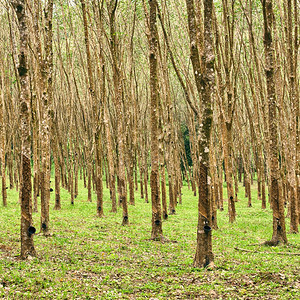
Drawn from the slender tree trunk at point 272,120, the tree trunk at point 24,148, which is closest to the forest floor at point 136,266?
the tree trunk at point 24,148

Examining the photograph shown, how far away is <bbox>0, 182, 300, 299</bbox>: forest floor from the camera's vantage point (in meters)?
6.89

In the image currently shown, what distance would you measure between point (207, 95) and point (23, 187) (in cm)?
503

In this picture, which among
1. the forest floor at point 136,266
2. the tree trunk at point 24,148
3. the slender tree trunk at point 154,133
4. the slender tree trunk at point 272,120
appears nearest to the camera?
the forest floor at point 136,266

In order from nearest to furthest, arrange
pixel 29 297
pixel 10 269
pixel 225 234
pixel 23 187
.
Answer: pixel 29 297, pixel 10 269, pixel 23 187, pixel 225 234

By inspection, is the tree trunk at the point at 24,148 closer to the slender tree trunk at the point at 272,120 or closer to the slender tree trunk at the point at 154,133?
the slender tree trunk at the point at 154,133

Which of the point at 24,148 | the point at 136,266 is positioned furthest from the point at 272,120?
the point at 24,148

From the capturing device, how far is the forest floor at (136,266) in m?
6.89

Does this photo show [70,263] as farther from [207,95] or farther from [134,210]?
[134,210]

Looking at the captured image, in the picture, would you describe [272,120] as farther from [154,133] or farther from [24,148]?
[24,148]

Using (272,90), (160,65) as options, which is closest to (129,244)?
(272,90)

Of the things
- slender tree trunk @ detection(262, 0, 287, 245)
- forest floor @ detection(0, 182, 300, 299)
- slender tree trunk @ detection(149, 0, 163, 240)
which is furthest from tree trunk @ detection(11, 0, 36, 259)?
slender tree trunk @ detection(262, 0, 287, 245)

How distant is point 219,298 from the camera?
262 inches

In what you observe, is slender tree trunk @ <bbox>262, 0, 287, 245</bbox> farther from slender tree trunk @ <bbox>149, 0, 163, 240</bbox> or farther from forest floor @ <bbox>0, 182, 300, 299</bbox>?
slender tree trunk @ <bbox>149, 0, 163, 240</bbox>

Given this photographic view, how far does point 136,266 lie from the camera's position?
8.91m
